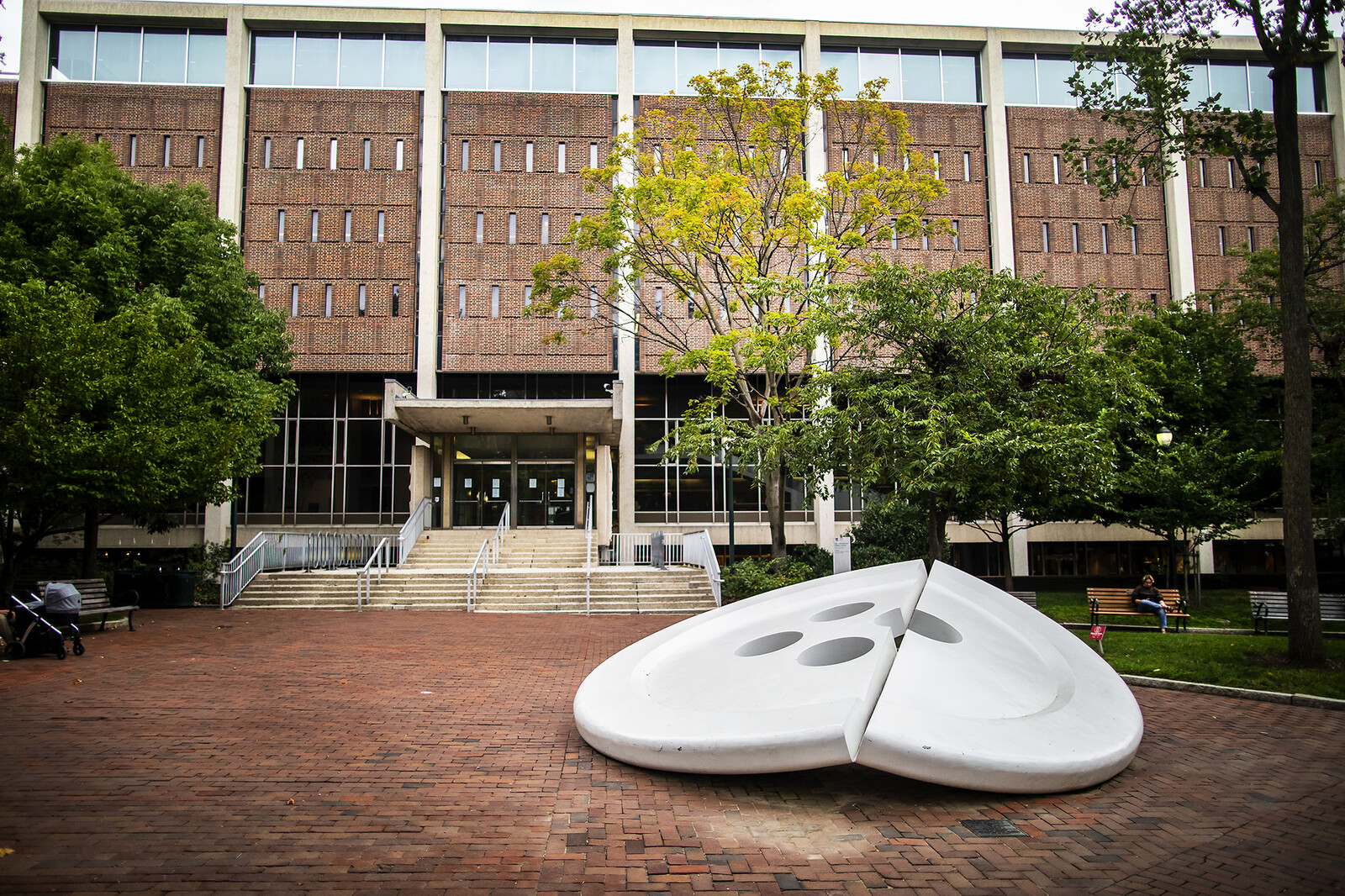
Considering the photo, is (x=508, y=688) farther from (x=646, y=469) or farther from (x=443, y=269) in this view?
(x=443, y=269)

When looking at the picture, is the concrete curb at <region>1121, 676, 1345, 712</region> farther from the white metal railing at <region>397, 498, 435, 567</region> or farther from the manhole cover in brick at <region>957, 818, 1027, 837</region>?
the white metal railing at <region>397, 498, 435, 567</region>

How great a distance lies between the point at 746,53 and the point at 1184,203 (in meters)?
19.0

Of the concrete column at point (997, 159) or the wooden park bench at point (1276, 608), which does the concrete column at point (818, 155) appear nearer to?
the concrete column at point (997, 159)

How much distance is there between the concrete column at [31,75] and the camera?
96.1ft

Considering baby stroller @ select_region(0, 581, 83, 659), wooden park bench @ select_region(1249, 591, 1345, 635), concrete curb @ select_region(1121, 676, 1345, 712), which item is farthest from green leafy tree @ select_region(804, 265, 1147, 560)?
baby stroller @ select_region(0, 581, 83, 659)

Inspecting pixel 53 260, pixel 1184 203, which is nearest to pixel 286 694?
pixel 53 260

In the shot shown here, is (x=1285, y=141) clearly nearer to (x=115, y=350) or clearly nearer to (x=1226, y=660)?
(x=1226, y=660)

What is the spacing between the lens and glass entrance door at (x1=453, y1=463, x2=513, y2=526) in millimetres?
28578

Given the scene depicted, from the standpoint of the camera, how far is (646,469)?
1229 inches

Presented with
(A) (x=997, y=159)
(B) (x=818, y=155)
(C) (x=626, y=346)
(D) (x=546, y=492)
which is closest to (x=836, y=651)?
(D) (x=546, y=492)

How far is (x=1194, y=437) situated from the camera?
75.2ft

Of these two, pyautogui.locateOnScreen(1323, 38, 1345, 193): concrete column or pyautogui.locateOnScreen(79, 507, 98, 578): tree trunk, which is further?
pyautogui.locateOnScreen(1323, 38, 1345, 193): concrete column

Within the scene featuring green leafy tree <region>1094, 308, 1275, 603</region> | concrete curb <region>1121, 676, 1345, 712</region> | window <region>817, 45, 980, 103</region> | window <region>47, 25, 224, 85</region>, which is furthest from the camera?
window <region>817, 45, 980, 103</region>

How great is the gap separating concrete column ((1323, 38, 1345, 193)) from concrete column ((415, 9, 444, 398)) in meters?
36.1
